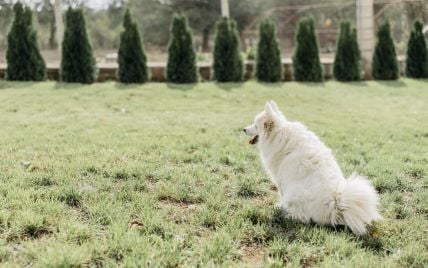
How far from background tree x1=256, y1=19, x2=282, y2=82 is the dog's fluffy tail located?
33.2 feet

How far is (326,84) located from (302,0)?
2122 cm

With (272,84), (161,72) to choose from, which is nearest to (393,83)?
(272,84)

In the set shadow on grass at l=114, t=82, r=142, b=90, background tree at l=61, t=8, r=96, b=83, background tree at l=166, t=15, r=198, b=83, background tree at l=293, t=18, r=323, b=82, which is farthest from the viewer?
background tree at l=293, t=18, r=323, b=82

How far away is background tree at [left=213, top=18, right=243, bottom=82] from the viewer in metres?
12.8

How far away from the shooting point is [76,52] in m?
12.0

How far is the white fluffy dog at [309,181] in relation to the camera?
312 cm

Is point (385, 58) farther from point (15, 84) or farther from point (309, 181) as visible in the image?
point (309, 181)

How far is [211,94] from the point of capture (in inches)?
420

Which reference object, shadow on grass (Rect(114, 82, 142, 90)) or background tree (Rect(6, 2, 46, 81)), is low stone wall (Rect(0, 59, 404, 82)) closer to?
background tree (Rect(6, 2, 46, 81))

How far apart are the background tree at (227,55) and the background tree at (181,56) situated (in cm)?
74

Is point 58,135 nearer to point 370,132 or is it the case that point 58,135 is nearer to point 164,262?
point 164,262

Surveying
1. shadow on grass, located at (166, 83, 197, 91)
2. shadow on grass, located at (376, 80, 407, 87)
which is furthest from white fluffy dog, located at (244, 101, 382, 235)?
shadow on grass, located at (376, 80, 407, 87)

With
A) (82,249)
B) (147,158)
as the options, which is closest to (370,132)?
(147,158)

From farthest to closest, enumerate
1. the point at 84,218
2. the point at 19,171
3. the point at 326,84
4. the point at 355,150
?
the point at 326,84 → the point at 355,150 → the point at 19,171 → the point at 84,218
